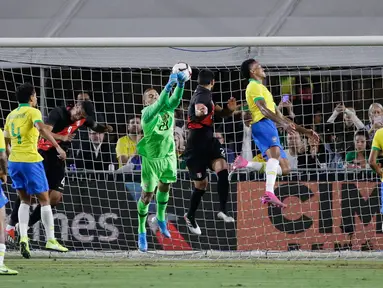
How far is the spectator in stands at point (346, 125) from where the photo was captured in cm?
1546

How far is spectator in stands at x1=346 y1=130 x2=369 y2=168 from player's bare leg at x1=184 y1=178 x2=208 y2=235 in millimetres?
2024

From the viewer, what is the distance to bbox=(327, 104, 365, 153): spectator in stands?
1546 cm

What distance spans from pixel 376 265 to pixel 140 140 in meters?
3.51

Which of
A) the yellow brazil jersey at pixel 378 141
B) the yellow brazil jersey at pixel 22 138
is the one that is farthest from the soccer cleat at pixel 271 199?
the yellow brazil jersey at pixel 22 138

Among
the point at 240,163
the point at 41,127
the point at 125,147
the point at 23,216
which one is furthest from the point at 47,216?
the point at 240,163

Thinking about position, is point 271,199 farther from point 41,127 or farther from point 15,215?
point 15,215

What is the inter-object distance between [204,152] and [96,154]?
167 centimetres

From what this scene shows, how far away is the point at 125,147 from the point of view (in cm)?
1590

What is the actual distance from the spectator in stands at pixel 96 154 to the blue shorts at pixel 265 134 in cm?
237

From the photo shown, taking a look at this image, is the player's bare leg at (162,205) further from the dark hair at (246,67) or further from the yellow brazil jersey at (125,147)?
the dark hair at (246,67)

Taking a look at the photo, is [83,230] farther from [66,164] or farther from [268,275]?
[268,275]

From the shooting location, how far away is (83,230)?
50.8ft

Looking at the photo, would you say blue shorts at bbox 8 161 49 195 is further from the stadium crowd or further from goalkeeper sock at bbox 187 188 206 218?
goalkeeper sock at bbox 187 188 206 218
